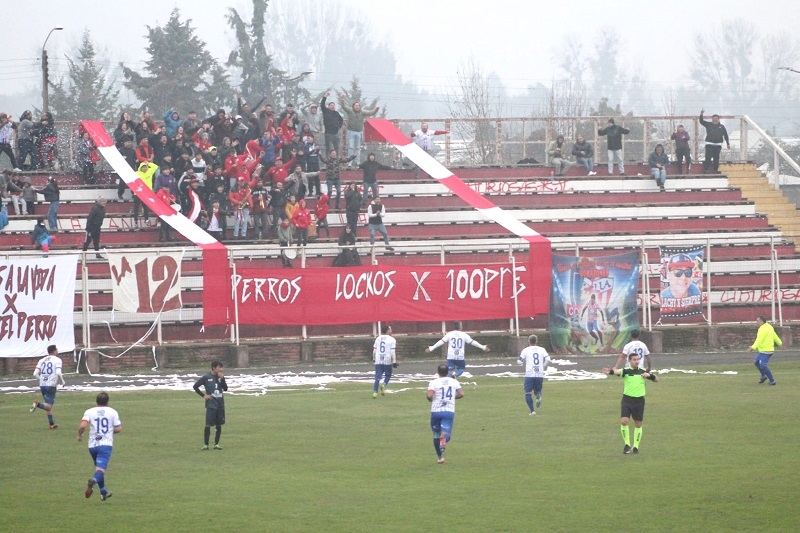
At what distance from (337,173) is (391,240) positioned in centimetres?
346

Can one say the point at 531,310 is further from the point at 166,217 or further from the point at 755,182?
the point at 755,182

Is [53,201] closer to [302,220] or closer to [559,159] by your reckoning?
[302,220]

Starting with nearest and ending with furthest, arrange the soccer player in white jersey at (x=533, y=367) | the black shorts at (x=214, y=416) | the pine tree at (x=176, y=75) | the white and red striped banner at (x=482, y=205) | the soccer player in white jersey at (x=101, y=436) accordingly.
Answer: the soccer player in white jersey at (x=101, y=436) < the black shorts at (x=214, y=416) < the soccer player in white jersey at (x=533, y=367) < the white and red striped banner at (x=482, y=205) < the pine tree at (x=176, y=75)

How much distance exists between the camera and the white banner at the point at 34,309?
34062mm

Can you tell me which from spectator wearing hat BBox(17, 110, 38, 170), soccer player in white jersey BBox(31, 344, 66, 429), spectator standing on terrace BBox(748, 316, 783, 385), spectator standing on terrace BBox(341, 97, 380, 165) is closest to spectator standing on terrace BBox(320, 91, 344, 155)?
spectator standing on terrace BBox(341, 97, 380, 165)

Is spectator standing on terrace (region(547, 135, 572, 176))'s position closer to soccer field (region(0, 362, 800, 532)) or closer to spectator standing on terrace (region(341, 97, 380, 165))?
spectator standing on terrace (region(341, 97, 380, 165))

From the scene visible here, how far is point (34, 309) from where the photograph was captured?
34.2 meters

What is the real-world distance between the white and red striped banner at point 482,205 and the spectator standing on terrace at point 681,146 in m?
8.32

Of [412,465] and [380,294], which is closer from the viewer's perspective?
[412,465]

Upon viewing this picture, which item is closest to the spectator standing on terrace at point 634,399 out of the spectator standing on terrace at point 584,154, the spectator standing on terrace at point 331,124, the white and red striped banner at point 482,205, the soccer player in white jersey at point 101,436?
the soccer player in white jersey at point 101,436

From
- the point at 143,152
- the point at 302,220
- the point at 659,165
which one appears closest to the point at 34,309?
the point at 143,152

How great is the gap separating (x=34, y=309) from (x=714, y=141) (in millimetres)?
28054

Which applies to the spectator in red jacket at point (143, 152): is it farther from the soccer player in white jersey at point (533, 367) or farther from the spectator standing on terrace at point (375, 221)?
the soccer player in white jersey at point (533, 367)

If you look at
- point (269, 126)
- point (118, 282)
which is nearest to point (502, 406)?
point (118, 282)
